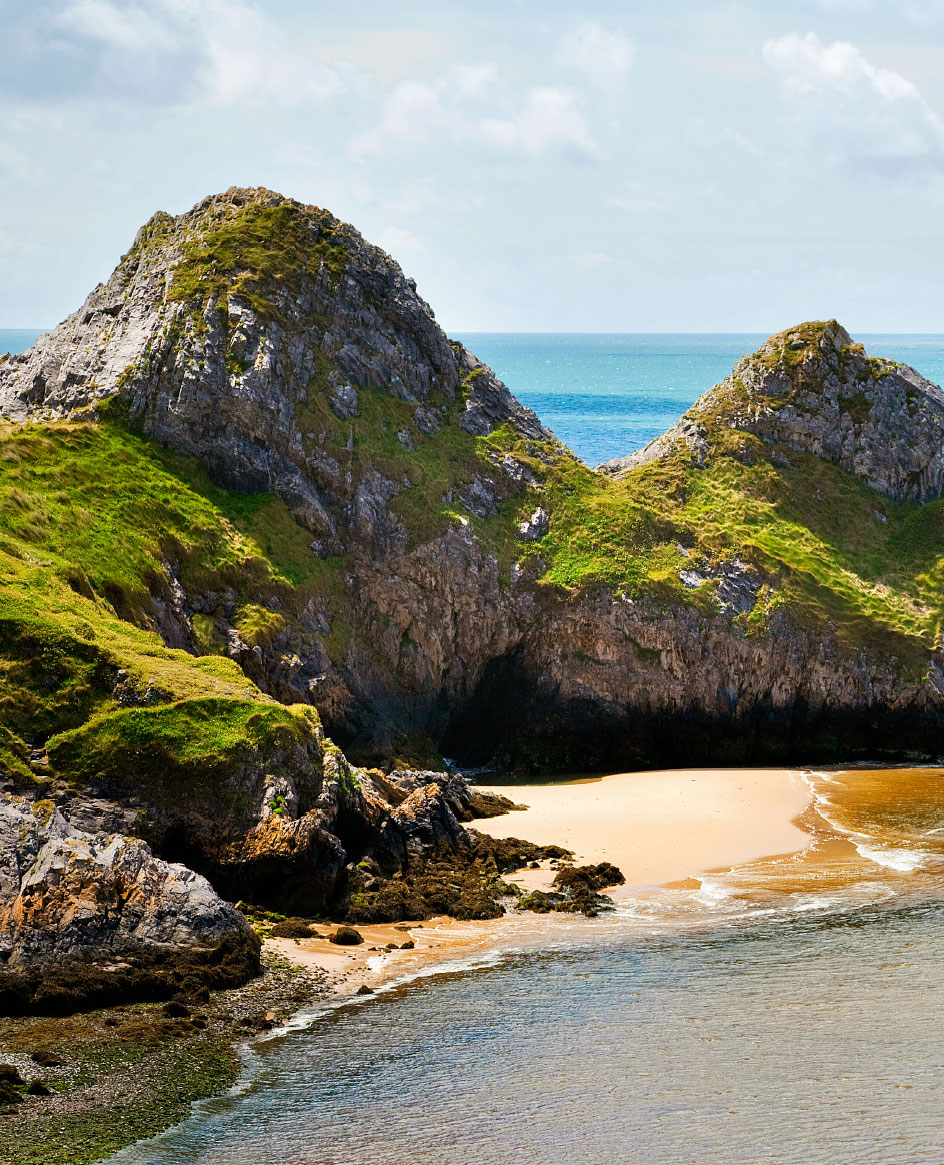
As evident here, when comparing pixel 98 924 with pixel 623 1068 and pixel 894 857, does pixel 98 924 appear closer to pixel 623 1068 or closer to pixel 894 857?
pixel 623 1068

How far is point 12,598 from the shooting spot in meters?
26.7

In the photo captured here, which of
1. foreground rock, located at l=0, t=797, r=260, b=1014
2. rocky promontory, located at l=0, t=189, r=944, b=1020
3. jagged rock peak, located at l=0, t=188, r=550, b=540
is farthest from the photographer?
jagged rock peak, located at l=0, t=188, r=550, b=540

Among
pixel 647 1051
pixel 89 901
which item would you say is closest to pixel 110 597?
pixel 89 901

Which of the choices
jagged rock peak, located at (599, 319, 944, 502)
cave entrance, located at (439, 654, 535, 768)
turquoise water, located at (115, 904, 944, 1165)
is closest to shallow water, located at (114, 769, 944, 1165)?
turquoise water, located at (115, 904, 944, 1165)

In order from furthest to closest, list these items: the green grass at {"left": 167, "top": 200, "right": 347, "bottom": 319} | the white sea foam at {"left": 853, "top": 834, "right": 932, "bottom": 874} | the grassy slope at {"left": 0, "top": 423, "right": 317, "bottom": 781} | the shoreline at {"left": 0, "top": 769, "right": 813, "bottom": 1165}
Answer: the green grass at {"left": 167, "top": 200, "right": 347, "bottom": 319} < the white sea foam at {"left": 853, "top": 834, "right": 932, "bottom": 874} < the grassy slope at {"left": 0, "top": 423, "right": 317, "bottom": 781} < the shoreline at {"left": 0, "top": 769, "right": 813, "bottom": 1165}

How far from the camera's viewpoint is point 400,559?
40875mm

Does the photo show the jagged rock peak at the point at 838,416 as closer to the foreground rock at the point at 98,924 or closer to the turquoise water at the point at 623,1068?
the turquoise water at the point at 623,1068

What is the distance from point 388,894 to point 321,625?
1366 cm

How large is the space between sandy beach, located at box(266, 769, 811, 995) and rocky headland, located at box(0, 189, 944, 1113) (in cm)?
103

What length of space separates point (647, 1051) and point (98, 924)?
8902 millimetres

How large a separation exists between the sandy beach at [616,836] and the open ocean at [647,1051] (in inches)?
37.1

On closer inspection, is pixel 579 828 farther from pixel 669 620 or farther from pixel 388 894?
pixel 669 620

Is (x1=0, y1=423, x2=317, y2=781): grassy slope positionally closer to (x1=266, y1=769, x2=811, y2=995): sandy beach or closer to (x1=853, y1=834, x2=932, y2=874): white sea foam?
(x1=266, y1=769, x2=811, y2=995): sandy beach

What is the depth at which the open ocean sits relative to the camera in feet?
51.6
